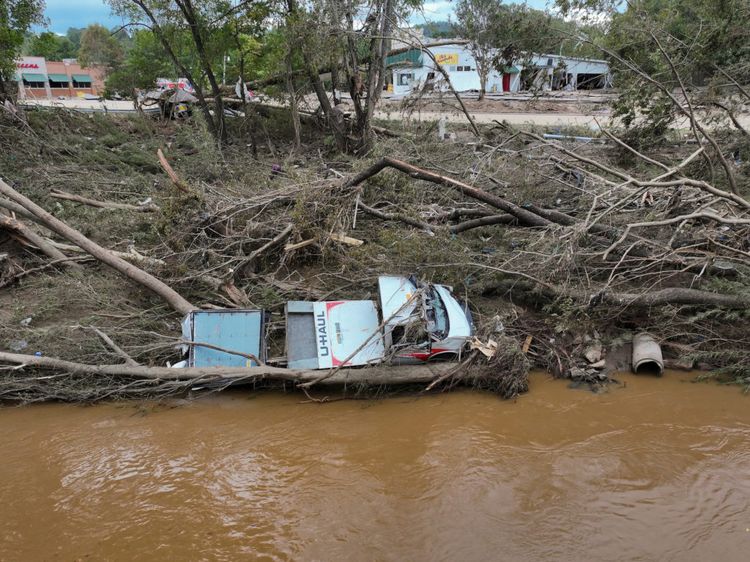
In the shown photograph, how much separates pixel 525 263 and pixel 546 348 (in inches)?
39.5

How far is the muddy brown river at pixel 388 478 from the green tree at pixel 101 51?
68.3ft

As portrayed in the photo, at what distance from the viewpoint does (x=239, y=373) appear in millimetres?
4367

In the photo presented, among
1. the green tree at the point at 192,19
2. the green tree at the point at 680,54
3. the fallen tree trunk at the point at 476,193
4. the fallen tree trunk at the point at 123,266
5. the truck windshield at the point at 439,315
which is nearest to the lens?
the truck windshield at the point at 439,315

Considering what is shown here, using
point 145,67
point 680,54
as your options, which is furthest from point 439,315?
point 145,67

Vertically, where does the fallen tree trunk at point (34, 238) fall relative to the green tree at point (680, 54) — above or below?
below

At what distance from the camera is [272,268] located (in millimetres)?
6180

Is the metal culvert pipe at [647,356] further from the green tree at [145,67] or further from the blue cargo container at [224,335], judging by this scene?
the green tree at [145,67]

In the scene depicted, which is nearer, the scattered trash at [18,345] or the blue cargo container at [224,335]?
the blue cargo container at [224,335]

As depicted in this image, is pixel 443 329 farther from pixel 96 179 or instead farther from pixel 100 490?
pixel 96 179

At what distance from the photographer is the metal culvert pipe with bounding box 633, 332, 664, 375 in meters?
4.70

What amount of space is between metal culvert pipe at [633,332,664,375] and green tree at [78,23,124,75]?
72.4 feet

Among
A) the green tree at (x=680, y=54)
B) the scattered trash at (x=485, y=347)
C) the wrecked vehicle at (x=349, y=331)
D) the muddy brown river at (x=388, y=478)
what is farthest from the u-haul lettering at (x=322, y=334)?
the green tree at (x=680, y=54)

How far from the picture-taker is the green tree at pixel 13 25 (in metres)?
11.1

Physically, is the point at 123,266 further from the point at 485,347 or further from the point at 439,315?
the point at 485,347
